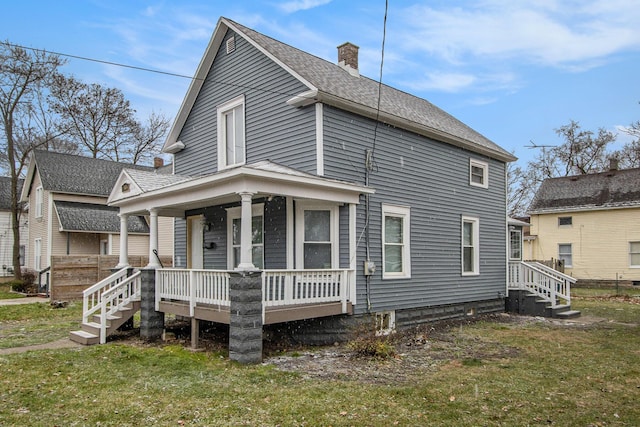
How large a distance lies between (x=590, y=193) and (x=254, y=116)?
→ 69.9 ft

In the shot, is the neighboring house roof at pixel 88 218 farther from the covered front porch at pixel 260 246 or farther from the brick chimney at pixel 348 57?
the brick chimney at pixel 348 57

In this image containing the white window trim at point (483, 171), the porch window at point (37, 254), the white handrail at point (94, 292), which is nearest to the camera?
the white handrail at point (94, 292)

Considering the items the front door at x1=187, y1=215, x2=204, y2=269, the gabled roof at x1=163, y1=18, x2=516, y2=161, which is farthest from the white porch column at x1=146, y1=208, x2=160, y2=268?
the gabled roof at x1=163, y1=18, x2=516, y2=161

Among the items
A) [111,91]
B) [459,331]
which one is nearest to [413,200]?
[459,331]

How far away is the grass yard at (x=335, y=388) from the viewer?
5.45m

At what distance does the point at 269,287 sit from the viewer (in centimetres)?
885

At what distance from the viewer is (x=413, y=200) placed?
38.7 feet

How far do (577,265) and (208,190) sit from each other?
2272 centimetres

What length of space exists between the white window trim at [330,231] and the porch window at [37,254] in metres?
19.6

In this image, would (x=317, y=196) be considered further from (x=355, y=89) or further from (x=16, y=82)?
(x=16, y=82)

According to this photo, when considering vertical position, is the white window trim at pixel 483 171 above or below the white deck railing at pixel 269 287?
above

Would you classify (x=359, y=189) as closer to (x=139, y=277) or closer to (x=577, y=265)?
(x=139, y=277)

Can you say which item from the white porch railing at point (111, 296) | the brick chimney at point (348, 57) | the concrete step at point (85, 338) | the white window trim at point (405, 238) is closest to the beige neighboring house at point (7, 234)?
the white porch railing at point (111, 296)

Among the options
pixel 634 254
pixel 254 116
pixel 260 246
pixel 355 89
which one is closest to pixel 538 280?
pixel 355 89
